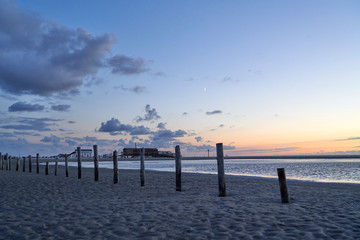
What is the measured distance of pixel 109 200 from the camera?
9891 millimetres

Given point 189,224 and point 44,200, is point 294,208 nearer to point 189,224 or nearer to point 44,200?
point 189,224

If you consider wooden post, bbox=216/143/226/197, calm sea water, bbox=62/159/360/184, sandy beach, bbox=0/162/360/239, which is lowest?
calm sea water, bbox=62/159/360/184

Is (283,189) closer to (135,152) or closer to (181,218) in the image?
(181,218)

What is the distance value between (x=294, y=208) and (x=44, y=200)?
8.18 metres

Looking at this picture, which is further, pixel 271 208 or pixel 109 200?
pixel 109 200

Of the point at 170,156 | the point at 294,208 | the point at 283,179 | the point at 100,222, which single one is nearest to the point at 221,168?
the point at 283,179

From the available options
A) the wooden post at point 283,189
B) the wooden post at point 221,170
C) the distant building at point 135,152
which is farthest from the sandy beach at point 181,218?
the distant building at point 135,152

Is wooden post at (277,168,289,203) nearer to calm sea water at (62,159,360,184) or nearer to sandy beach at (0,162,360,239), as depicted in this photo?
sandy beach at (0,162,360,239)

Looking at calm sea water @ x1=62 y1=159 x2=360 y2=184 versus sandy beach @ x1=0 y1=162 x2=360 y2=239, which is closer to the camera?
sandy beach @ x1=0 y1=162 x2=360 y2=239

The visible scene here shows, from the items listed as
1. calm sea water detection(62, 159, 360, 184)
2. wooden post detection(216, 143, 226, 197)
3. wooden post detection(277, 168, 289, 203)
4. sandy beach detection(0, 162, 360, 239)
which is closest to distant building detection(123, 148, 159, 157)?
calm sea water detection(62, 159, 360, 184)

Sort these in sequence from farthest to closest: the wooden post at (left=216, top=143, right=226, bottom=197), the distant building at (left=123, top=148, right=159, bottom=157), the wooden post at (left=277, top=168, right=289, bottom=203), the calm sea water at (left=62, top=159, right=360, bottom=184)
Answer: the distant building at (left=123, top=148, right=159, bottom=157) < the calm sea water at (left=62, top=159, right=360, bottom=184) < the wooden post at (left=216, top=143, right=226, bottom=197) < the wooden post at (left=277, top=168, right=289, bottom=203)

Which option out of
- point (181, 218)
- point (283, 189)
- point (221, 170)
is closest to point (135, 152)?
point (221, 170)

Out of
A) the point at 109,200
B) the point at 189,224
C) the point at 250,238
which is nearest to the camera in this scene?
the point at 250,238

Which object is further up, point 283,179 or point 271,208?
point 283,179
